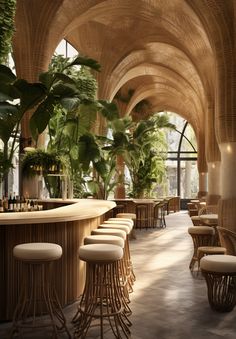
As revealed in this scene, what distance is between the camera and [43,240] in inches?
201

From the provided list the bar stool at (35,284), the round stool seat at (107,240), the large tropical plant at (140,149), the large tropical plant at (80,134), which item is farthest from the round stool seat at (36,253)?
the large tropical plant at (140,149)

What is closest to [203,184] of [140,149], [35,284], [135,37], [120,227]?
[140,149]

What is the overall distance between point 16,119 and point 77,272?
7.09 ft

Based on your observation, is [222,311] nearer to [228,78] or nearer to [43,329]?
[43,329]

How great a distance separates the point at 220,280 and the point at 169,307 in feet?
2.24

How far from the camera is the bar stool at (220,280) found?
16.8ft

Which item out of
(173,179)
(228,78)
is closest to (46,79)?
(228,78)

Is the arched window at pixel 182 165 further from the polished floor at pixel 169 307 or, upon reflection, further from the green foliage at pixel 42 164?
the green foliage at pixel 42 164

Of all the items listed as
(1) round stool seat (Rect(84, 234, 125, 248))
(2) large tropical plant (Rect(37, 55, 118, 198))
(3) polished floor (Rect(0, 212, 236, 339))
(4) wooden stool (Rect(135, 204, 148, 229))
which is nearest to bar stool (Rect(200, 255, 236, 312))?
(3) polished floor (Rect(0, 212, 236, 339))

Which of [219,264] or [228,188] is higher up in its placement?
[228,188]

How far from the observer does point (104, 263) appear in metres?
4.25

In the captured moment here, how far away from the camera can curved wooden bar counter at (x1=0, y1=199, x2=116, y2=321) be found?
4.80 metres

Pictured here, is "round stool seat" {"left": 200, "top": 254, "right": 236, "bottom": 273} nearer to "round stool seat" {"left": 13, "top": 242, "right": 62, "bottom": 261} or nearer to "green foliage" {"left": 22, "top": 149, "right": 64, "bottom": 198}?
"round stool seat" {"left": 13, "top": 242, "right": 62, "bottom": 261}

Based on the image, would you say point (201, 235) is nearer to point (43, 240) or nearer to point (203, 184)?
point (43, 240)
